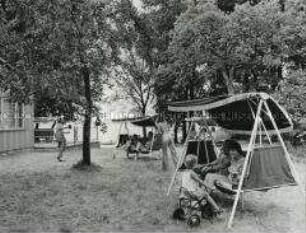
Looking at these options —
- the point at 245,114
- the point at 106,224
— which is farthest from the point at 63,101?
the point at 245,114

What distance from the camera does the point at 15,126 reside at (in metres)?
22.3

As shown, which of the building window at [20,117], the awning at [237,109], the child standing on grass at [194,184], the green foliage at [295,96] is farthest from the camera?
the building window at [20,117]

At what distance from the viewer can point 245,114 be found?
9586mm

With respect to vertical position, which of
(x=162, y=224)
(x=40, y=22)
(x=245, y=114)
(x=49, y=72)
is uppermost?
(x=40, y=22)

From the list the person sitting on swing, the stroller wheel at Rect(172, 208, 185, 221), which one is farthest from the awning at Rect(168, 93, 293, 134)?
the stroller wheel at Rect(172, 208, 185, 221)

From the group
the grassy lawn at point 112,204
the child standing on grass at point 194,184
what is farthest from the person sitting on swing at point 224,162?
the child standing on grass at point 194,184

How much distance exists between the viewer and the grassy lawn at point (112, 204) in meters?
7.32

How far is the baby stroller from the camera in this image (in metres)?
7.13

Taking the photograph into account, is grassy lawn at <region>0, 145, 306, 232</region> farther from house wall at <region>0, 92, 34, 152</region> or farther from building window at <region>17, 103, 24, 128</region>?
building window at <region>17, 103, 24, 128</region>

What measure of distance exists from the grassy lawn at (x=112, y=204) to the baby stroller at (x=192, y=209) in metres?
0.14

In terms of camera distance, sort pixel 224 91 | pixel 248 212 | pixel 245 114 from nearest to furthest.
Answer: pixel 248 212, pixel 245 114, pixel 224 91

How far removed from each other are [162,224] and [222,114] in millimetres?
3756

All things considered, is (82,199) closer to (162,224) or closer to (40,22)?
(162,224)

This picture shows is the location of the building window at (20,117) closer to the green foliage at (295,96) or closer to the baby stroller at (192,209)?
the green foliage at (295,96)
